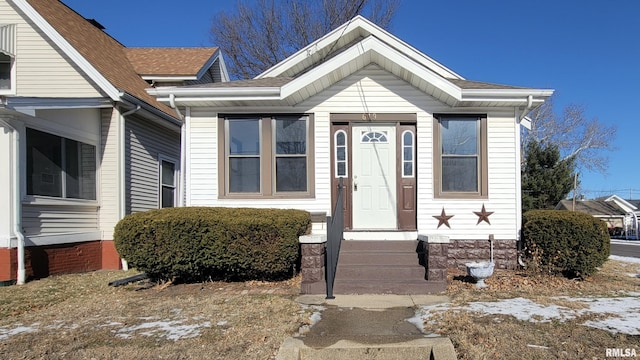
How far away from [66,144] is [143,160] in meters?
2.16

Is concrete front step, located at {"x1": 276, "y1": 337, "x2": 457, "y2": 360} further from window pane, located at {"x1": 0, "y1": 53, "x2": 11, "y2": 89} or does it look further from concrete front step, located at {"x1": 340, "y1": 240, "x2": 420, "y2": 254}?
window pane, located at {"x1": 0, "y1": 53, "x2": 11, "y2": 89}

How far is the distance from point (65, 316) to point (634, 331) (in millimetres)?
6694

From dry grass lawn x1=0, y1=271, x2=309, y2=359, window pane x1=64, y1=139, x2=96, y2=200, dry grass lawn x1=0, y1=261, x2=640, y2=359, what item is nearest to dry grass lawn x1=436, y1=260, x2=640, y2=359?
dry grass lawn x1=0, y1=261, x2=640, y2=359

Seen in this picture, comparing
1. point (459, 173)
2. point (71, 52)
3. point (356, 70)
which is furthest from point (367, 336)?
point (71, 52)

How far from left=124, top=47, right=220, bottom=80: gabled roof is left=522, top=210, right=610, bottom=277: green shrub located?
10659mm

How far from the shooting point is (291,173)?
872 centimetres

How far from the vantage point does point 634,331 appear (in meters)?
4.47

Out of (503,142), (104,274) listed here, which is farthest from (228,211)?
(503,142)

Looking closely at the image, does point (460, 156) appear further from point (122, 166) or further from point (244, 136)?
point (122, 166)

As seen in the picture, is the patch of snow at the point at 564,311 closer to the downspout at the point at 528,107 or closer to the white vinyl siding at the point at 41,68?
the downspout at the point at 528,107

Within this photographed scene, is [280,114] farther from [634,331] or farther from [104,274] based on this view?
[634,331]

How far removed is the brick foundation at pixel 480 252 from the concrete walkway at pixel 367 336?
7.87 ft

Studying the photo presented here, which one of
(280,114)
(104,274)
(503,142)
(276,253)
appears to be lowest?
(104,274)

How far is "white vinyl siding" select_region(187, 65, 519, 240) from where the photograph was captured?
8445 millimetres
